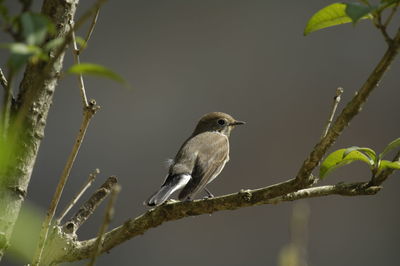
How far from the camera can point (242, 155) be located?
7.10 metres

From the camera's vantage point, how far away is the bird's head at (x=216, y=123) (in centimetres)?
614

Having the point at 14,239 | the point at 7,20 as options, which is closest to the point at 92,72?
the point at 7,20

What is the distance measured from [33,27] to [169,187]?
343 cm

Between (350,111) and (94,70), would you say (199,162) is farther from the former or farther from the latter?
(94,70)

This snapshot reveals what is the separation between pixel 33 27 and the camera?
1.11 m

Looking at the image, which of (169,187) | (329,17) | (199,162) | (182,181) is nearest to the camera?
(329,17)

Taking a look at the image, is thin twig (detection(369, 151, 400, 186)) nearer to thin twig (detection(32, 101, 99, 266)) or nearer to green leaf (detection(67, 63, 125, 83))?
thin twig (detection(32, 101, 99, 266))

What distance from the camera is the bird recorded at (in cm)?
453

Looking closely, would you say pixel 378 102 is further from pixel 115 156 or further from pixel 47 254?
pixel 47 254

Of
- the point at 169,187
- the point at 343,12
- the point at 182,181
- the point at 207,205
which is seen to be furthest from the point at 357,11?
the point at 182,181

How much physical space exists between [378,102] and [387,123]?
0.26 meters

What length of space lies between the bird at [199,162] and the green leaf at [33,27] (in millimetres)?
2858

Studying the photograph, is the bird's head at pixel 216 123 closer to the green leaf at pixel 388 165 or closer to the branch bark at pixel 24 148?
the green leaf at pixel 388 165

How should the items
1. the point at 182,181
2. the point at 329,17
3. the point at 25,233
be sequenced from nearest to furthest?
1. the point at 25,233
2. the point at 329,17
3. the point at 182,181
